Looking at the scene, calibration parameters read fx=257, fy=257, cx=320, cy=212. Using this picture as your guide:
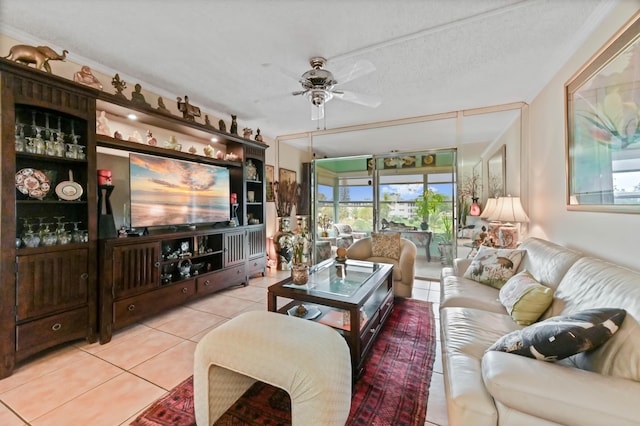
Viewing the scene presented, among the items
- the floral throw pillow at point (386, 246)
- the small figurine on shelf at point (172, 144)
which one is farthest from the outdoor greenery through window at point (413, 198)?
the small figurine on shelf at point (172, 144)

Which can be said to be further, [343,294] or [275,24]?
[343,294]

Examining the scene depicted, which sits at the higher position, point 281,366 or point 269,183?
point 269,183

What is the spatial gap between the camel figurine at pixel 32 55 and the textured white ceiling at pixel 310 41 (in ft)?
0.70

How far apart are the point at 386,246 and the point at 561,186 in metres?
1.98

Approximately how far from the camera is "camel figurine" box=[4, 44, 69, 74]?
1.95m

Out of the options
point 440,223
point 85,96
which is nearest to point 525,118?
point 440,223

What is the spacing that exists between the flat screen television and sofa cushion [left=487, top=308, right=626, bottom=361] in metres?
3.29

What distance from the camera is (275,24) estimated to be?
6.48ft

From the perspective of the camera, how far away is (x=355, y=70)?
2.26 m

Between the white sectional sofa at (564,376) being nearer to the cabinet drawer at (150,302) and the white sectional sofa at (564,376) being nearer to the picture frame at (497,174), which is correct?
the cabinet drawer at (150,302)

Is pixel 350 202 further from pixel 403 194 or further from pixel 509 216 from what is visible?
pixel 509 216

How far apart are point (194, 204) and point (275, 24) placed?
233cm

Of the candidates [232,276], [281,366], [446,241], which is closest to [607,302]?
[281,366]

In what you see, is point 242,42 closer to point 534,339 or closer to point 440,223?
point 534,339
